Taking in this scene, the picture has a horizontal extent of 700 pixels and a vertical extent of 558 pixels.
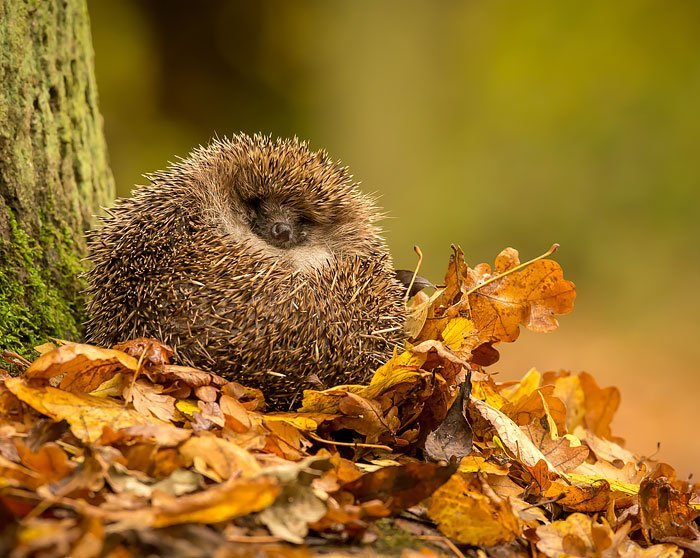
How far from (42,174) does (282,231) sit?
1172mm

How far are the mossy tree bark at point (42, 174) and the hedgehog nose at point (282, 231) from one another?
3.31 ft

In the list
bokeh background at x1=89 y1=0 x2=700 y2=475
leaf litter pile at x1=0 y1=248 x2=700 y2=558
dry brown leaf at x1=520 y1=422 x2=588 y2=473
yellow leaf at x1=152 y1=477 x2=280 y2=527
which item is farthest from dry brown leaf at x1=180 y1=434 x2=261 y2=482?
bokeh background at x1=89 y1=0 x2=700 y2=475

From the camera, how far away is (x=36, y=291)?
10.8 ft

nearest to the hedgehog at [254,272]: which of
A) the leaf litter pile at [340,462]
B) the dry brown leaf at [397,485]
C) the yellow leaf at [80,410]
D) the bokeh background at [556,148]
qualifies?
the leaf litter pile at [340,462]

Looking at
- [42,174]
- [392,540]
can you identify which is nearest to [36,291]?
[42,174]

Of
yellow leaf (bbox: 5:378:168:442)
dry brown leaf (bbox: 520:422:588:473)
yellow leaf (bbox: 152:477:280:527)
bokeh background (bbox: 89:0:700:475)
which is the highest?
bokeh background (bbox: 89:0:700:475)

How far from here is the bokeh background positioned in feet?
31.3

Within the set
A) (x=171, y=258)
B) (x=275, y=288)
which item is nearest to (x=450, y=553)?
(x=275, y=288)

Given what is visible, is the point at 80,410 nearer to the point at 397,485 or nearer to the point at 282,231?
the point at 397,485

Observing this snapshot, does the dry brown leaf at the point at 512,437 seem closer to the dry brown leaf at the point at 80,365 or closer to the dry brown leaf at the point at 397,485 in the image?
the dry brown leaf at the point at 397,485

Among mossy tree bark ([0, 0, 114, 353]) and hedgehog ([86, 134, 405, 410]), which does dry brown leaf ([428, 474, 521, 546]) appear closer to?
hedgehog ([86, 134, 405, 410])

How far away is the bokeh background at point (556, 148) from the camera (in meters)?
9.53

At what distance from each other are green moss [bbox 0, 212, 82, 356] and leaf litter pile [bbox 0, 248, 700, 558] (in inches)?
14.3

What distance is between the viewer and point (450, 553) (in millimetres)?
2180
